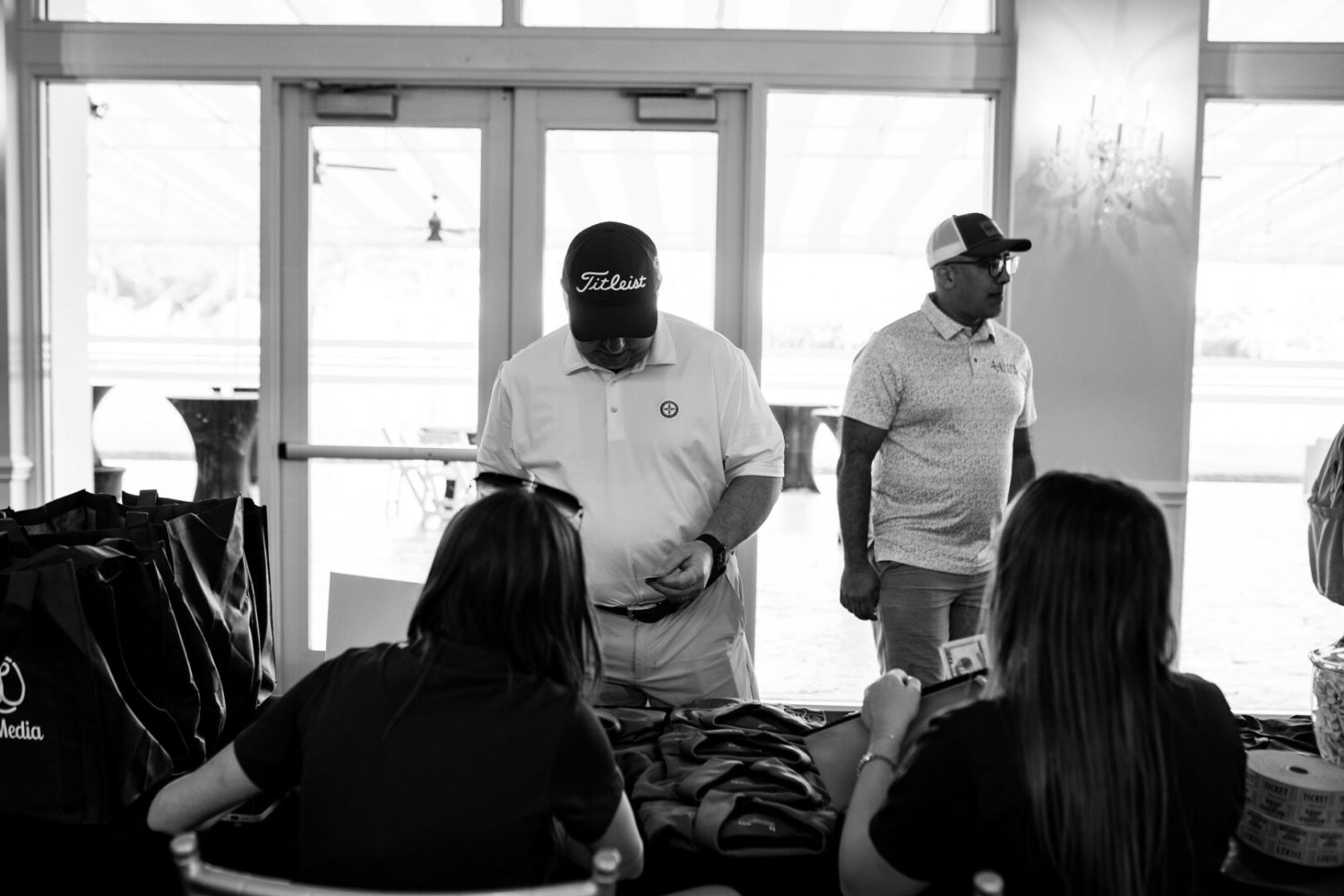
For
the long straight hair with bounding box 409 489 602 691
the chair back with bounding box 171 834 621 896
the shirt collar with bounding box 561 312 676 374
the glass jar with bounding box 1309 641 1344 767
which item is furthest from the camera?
the shirt collar with bounding box 561 312 676 374

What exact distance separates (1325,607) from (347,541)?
3.92m

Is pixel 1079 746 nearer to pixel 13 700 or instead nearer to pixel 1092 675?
pixel 1092 675

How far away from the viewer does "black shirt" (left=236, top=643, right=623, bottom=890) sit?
3.62 ft

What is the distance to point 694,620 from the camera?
2061mm

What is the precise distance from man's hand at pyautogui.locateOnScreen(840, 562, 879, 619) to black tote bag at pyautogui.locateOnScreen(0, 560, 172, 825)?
5.50 feet

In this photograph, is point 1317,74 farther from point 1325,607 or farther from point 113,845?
point 113,845

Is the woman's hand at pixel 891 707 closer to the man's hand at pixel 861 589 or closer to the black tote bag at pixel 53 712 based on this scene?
the black tote bag at pixel 53 712

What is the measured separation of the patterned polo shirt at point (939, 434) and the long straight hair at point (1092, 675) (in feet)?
4.70

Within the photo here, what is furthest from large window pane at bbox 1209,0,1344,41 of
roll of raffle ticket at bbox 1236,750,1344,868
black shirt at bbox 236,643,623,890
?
black shirt at bbox 236,643,623,890

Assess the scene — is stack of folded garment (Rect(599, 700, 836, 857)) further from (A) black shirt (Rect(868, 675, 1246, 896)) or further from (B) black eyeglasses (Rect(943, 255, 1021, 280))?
(B) black eyeglasses (Rect(943, 255, 1021, 280))

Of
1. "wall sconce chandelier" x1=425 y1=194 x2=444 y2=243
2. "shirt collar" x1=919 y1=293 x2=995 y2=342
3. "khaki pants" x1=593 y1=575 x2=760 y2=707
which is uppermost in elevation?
"wall sconce chandelier" x1=425 y1=194 x2=444 y2=243

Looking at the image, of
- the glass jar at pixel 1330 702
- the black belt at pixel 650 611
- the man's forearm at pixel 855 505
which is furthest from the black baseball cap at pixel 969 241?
the glass jar at pixel 1330 702

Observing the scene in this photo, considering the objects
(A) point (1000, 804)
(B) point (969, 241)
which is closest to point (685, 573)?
(A) point (1000, 804)

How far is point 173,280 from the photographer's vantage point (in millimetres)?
3879
